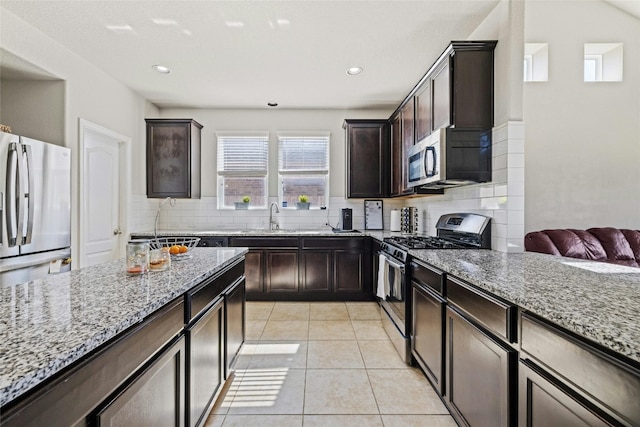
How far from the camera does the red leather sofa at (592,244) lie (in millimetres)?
2914

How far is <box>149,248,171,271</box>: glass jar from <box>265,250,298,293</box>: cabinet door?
2.39 meters

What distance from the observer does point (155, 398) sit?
1.09 m

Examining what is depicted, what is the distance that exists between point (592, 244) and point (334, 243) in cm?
268

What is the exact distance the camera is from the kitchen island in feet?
2.05

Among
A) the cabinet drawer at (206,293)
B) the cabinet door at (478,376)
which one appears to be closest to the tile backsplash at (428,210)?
the cabinet door at (478,376)

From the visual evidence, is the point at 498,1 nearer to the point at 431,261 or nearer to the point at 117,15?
the point at 431,261

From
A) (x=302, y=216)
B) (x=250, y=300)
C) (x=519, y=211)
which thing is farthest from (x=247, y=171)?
(x=519, y=211)

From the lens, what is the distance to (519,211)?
220cm

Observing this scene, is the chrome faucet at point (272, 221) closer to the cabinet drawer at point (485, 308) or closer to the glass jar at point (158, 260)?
the glass jar at point (158, 260)

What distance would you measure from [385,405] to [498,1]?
293cm

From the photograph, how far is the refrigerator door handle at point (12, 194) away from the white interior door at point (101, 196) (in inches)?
33.1

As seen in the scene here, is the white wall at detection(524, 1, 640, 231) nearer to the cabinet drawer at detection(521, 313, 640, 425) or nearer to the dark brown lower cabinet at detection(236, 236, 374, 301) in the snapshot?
the dark brown lower cabinet at detection(236, 236, 374, 301)

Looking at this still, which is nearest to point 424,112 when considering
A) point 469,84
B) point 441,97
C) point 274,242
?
point 441,97

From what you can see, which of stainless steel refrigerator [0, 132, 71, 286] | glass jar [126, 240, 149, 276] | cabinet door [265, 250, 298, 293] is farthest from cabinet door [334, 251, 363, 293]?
stainless steel refrigerator [0, 132, 71, 286]
